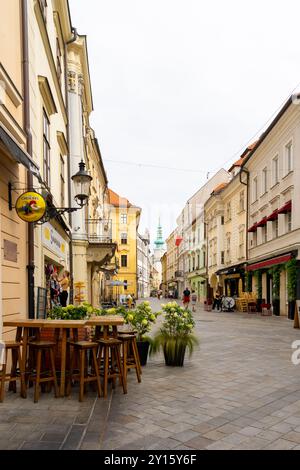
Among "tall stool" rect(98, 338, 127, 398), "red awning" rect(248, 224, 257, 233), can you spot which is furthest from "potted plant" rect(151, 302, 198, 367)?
"red awning" rect(248, 224, 257, 233)

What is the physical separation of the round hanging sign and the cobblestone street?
272 cm

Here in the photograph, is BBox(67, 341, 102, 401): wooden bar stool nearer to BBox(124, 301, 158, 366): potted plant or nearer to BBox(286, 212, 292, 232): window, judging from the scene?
A: BBox(124, 301, 158, 366): potted plant

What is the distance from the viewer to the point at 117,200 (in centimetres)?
6406

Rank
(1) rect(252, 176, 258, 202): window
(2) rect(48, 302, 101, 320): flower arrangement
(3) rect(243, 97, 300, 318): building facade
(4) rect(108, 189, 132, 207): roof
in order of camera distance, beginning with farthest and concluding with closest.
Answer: (4) rect(108, 189, 132, 207): roof, (1) rect(252, 176, 258, 202): window, (3) rect(243, 97, 300, 318): building facade, (2) rect(48, 302, 101, 320): flower arrangement

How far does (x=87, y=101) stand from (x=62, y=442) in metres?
22.4

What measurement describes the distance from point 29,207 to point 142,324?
9.22 ft

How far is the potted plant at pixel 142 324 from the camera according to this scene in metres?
7.49

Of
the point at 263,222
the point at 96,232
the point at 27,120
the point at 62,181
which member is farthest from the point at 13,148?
the point at 96,232

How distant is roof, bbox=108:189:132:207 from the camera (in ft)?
205

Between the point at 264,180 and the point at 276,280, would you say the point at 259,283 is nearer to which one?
the point at 276,280

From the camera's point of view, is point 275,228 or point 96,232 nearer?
point 275,228

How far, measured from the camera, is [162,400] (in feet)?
17.7

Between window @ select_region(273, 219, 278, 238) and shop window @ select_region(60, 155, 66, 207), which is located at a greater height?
shop window @ select_region(60, 155, 66, 207)

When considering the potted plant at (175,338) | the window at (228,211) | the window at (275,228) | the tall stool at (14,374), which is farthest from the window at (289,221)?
the tall stool at (14,374)
